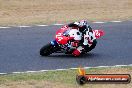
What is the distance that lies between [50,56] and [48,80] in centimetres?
292

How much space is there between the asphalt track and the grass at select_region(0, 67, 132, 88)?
0.76 m

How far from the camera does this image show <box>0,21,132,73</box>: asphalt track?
1588cm

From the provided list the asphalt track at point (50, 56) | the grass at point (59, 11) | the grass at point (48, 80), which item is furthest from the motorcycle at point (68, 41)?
the grass at point (59, 11)

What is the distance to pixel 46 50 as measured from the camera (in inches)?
658

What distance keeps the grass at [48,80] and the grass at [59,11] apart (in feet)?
23.9

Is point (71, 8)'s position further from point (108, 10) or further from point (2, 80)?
point (2, 80)

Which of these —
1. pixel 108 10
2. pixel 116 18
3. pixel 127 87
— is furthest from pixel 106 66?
pixel 108 10

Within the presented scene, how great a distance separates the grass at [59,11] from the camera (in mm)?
22734

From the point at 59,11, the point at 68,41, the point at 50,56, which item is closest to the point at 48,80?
the point at 68,41

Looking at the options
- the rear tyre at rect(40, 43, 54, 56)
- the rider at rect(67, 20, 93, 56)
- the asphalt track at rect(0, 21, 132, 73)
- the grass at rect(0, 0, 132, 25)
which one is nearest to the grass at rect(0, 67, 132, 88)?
the asphalt track at rect(0, 21, 132, 73)

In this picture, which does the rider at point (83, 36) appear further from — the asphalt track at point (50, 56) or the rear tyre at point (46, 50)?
the rear tyre at point (46, 50)

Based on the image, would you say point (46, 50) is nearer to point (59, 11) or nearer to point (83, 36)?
point (83, 36)

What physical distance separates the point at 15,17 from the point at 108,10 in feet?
14.3

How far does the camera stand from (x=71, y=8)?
2534 cm
